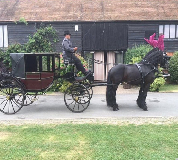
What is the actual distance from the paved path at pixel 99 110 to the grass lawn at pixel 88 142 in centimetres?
113

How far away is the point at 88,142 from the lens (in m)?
5.73

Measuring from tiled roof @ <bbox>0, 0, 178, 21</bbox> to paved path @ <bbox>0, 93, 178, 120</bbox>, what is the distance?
28.3 feet

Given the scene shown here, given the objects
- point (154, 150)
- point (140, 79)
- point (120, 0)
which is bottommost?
point (154, 150)

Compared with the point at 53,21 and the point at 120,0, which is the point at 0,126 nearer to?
the point at 53,21

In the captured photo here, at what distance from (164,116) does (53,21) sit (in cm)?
1204

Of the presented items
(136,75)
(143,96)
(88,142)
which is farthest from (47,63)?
(88,142)

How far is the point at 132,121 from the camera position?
745 centimetres

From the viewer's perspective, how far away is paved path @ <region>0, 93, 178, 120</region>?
26.7 ft

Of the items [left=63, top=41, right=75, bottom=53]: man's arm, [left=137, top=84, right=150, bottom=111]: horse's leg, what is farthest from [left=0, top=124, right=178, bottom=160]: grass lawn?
[left=63, top=41, right=75, bottom=53]: man's arm

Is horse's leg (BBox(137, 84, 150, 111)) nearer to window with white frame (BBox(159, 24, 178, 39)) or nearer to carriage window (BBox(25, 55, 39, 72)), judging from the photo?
carriage window (BBox(25, 55, 39, 72))

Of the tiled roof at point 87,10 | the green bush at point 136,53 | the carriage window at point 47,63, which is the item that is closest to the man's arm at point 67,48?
the carriage window at point 47,63

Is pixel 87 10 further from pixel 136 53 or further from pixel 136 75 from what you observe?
pixel 136 75

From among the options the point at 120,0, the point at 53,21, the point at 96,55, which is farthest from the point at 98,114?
the point at 120,0

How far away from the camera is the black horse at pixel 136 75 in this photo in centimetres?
860
